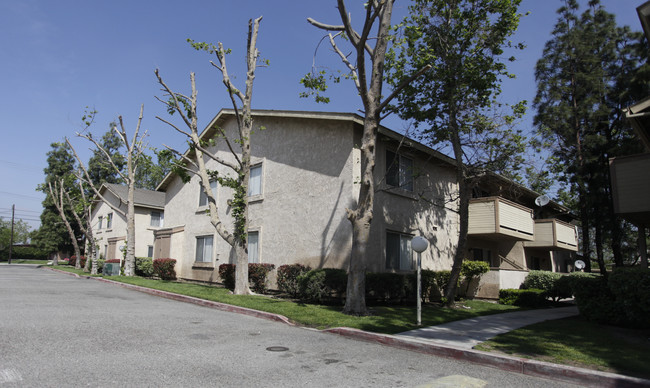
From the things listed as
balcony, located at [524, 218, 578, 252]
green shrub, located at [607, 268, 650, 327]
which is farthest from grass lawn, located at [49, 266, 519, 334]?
balcony, located at [524, 218, 578, 252]

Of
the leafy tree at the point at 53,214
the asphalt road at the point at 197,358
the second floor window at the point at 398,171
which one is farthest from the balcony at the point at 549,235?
the leafy tree at the point at 53,214

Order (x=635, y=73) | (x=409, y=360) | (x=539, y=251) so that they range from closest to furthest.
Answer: (x=409, y=360) → (x=635, y=73) → (x=539, y=251)

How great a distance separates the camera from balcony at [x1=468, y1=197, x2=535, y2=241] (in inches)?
736

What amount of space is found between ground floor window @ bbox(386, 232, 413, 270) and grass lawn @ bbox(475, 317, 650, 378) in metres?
5.70

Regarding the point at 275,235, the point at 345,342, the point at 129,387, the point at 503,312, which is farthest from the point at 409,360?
the point at 275,235

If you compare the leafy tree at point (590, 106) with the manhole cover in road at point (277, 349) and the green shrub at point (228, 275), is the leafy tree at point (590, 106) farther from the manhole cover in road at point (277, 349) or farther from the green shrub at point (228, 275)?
the manhole cover in road at point (277, 349)

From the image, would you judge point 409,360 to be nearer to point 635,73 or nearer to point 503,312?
point 503,312

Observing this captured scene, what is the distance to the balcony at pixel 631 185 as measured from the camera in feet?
38.3

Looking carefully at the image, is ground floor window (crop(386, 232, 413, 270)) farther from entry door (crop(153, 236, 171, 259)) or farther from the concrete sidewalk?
entry door (crop(153, 236, 171, 259))

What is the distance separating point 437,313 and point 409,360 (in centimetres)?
589

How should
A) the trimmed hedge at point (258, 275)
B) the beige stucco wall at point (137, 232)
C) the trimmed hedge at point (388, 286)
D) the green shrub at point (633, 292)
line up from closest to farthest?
the green shrub at point (633, 292), the trimmed hedge at point (388, 286), the trimmed hedge at point (258, 275), the beige stucco wall at point (137, 232)

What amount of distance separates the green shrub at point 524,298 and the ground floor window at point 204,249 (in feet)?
43.9

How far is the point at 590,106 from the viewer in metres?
24.4

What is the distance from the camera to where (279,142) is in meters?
17.2
